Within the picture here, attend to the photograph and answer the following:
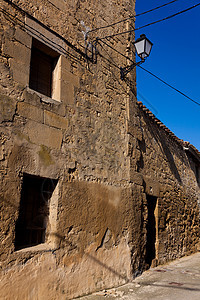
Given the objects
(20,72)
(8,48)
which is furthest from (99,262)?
(8,48)

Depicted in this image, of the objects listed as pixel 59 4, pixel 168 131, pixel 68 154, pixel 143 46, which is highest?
pixel 59 4

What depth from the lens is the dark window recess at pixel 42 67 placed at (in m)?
4.27

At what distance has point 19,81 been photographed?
379 centimetres

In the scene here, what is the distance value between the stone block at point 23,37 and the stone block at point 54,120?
98 cm

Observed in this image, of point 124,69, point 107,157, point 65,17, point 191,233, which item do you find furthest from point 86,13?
point 191,233

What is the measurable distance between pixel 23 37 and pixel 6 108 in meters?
1.10

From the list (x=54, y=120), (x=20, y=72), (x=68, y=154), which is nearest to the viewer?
(x=20, y=72)

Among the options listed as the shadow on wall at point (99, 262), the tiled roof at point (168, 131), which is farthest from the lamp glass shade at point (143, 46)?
the shadow on wall at point (99, 262)

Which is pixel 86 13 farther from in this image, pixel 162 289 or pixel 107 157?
pixel 162 289

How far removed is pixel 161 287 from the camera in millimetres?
5020

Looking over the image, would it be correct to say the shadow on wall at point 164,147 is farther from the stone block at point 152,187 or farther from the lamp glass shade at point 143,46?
the lamp glass shade at point 143,46

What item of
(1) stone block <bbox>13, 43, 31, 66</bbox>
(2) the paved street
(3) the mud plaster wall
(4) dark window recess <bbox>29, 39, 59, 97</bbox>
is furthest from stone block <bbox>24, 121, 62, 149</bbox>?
(2) the paved street

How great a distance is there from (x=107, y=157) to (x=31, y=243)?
6.75 feet

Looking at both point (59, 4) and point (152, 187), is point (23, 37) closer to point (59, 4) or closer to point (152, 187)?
point (59, 4)
